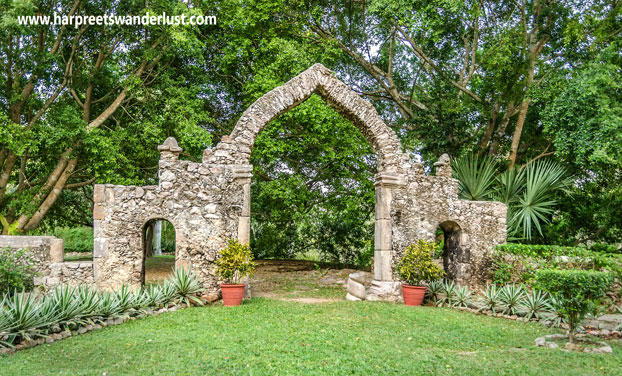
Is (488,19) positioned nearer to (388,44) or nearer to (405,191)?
(388,44)

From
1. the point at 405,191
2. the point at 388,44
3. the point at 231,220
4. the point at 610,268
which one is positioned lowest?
the point at 610,268

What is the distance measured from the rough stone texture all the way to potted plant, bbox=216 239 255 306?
1.63ft

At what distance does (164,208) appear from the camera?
9172mm

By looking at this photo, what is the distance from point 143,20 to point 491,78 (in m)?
10.7

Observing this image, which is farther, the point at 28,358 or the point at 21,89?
the point at 21,89

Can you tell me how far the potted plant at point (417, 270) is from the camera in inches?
373

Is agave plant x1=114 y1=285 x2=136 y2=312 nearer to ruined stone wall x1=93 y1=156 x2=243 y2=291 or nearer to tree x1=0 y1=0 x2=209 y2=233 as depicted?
ruined stone wall x1=93 y1=156 x2=243 y2=291

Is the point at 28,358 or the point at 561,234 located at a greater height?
the point at 561,234

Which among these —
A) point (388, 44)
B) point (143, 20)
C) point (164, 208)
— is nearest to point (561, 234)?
point (388, 44)

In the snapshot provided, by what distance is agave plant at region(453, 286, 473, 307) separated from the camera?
31.1 ft

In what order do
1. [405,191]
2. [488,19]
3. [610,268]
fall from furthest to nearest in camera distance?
[488,19] < [405,191] < [610,268]

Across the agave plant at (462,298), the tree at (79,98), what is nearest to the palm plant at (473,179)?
the agave plant at (462,298)

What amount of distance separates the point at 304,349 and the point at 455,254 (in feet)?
20.4

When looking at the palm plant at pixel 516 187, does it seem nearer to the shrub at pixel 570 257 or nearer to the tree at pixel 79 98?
the shrub at pixel 570 257
